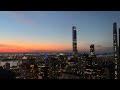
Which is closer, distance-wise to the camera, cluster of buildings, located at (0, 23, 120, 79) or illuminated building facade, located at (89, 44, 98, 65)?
cluster of buildings, located at (0, 23, 120, 79)

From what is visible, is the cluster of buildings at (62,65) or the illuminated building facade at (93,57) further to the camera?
the illuminated building facade at (93,57)

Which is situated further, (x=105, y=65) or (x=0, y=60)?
(x=105, y=65)

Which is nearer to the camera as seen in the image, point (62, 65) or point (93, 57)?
point (62, 65)
